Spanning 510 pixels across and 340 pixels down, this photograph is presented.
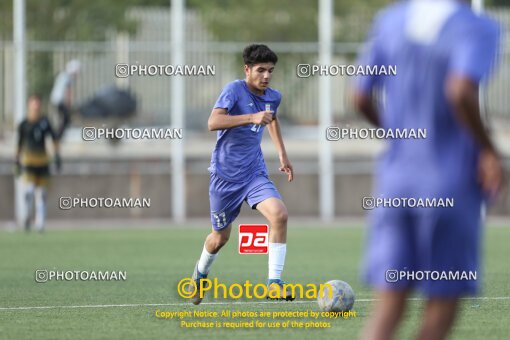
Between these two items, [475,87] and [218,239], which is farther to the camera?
[218,239]

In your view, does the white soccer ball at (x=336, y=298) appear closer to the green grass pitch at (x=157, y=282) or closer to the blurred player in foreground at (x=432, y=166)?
the green grass pitch at (x=157, y=282)

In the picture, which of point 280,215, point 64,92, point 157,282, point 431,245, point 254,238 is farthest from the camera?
point 64,92

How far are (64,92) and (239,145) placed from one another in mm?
14963

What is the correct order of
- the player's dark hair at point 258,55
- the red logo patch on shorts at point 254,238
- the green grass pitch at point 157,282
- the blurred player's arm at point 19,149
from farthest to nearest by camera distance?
the blurred player's arm at point 19,149 → the red logo patch on shorts at point 254,238 → the player's dark hair at point 258,55 → the green grass pitch at point 157,282

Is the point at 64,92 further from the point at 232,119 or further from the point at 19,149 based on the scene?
the point at 232,119

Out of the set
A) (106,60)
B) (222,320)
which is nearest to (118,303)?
(222,320)

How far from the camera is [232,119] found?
10227 millimetres

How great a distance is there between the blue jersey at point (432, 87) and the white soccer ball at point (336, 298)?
4319 mm

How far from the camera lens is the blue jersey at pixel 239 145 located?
10.7 meters

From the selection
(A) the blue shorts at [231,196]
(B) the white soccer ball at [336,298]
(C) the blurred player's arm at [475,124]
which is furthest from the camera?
(A) the blue shorts at [231,196]

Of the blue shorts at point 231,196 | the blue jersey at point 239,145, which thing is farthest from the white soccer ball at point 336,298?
the blue jersey at point 239,145

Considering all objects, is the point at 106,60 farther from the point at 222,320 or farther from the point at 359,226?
the point at 222,320

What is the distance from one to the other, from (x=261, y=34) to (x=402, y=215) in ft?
68.2

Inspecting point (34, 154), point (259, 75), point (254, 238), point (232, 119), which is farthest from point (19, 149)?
point (232, 119)
